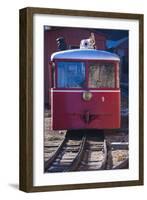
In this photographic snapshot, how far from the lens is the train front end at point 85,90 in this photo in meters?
2.87

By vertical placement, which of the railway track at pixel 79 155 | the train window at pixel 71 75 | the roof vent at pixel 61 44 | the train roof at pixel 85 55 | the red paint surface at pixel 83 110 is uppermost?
the roof vent at pixel 61 44

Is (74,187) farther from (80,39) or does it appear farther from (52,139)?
(80,39)

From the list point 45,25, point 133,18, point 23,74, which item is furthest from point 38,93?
point 133,18

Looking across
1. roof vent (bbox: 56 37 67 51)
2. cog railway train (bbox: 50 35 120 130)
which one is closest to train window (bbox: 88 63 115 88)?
cog railway train (bbox: 50 35 120 130)

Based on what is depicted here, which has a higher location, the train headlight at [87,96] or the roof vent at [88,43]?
the roof vent at [88,43]

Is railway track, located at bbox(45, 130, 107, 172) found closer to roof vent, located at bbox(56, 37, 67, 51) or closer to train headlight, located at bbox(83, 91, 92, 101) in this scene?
train headlight, located at bbox(83, 91, 92, 101)

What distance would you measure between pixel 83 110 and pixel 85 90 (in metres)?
0.08

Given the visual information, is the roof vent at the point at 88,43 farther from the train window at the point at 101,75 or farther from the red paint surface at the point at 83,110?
the red paint surface at the point at 83,110

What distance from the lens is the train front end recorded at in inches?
113

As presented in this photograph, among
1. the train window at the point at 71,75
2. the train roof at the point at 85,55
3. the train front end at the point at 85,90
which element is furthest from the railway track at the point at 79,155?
the train roof at the point at 85,55

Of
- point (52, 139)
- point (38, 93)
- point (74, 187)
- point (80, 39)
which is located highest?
point (80, 39)

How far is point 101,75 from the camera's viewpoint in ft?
9.71

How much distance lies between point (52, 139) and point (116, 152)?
311 mm

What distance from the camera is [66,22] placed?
2859 millimetres
